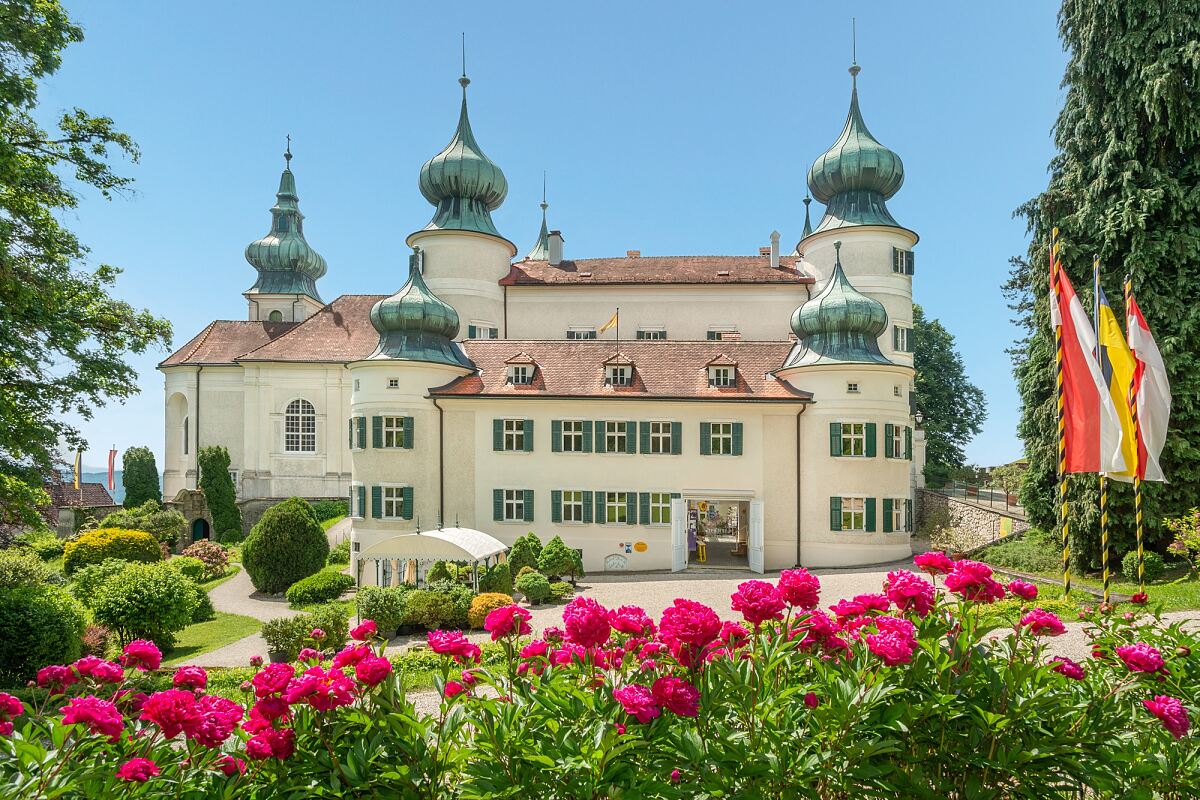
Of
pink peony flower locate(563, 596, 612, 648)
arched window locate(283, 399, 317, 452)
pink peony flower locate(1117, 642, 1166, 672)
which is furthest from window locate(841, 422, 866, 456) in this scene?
arched window locate(283, 399, 317, 452)

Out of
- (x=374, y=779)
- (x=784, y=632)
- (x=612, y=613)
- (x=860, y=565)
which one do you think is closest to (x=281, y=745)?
(x=374, y=779)

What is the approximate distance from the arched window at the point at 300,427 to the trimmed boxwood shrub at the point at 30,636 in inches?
959

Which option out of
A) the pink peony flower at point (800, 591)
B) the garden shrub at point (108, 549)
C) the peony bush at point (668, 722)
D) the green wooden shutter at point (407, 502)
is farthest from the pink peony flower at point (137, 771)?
the garden shrub at point (108, 549)

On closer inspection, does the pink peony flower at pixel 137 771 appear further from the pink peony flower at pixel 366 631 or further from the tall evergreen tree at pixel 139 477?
the tall evergreen tree at pixel 139 477

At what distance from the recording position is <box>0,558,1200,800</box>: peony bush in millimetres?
3367

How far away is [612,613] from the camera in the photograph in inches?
172

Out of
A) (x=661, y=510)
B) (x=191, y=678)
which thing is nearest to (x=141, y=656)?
(x=191, y=678)

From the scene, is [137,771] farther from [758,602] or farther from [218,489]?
[218,489]

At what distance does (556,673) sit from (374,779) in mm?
1206

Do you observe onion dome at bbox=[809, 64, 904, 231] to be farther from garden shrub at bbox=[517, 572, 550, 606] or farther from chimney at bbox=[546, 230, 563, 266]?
garden shrub at bbox=[517, 572, 550, 606]

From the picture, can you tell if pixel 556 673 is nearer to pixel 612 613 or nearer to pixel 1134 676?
pixel 612 613

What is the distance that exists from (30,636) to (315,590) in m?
8.11

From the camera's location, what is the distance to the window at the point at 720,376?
2323 centimetres

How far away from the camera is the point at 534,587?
1786 cm
